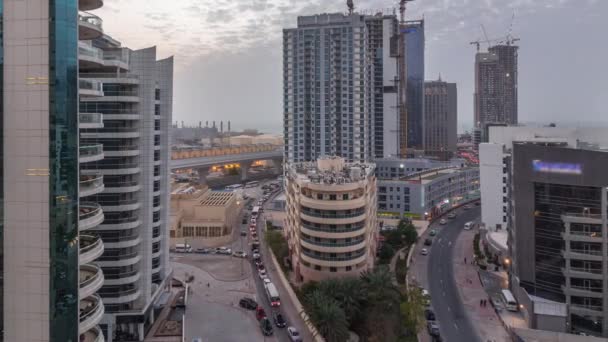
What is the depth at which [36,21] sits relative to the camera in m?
14.8

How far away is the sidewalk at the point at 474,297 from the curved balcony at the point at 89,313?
24214mm

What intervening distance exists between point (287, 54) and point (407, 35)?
57.8 meters

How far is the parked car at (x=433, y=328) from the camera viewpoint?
30.1 metres

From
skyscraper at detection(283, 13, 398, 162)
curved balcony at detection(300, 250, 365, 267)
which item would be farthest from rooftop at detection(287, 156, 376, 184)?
skyscraper at detection(283, 13, 398, 162)

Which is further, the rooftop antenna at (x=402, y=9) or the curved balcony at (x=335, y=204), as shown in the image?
the rooftop antenna at (x=402, y=9)

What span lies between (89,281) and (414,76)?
118574mm

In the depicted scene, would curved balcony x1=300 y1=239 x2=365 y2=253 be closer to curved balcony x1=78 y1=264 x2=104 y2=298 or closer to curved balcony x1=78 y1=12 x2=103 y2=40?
curved balcony x1=78 y1=264 x2=104 y2=298

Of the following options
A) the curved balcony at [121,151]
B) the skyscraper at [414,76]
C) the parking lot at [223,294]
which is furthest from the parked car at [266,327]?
the skyscraper at [414,76]

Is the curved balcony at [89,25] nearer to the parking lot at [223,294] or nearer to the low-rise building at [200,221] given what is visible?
the parking lot at [223,294]

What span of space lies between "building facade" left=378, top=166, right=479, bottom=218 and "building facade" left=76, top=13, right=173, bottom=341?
40.4m

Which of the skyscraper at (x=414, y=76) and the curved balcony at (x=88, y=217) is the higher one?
the skyscraper at (x=414, y=76)

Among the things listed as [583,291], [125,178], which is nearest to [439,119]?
[583,291]

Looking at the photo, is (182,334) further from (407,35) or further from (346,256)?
(407,35)

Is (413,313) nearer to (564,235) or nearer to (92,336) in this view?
(564,235)
